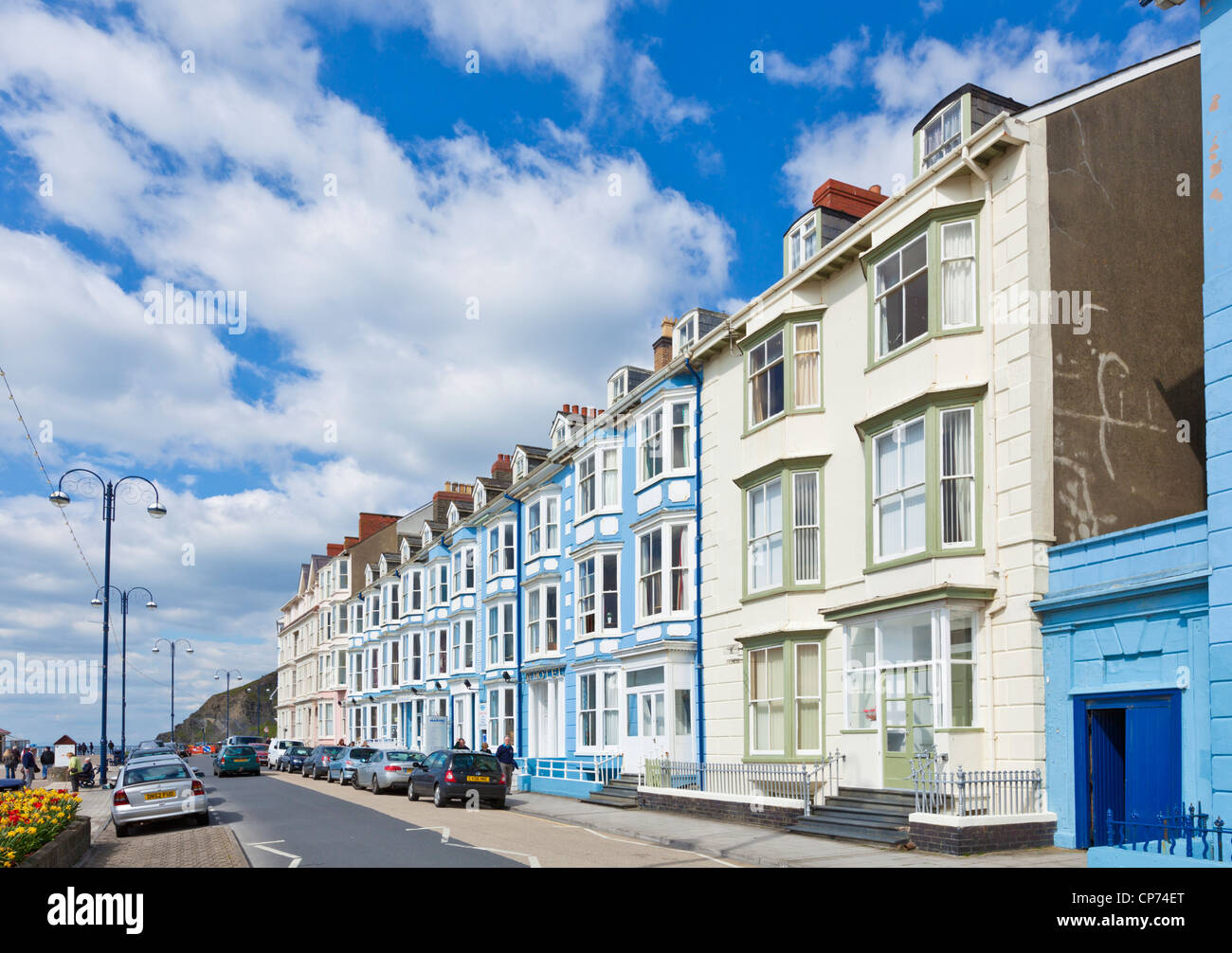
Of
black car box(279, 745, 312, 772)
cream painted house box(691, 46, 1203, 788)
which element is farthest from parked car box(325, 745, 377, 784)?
cream painted house box(691, 46, 1203, 788)

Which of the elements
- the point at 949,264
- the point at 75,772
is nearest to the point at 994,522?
the point at 949,264

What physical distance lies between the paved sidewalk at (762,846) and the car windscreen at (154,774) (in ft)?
25.4

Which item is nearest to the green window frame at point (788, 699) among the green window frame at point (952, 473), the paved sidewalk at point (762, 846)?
the paved sidewalk at point (762, 846)

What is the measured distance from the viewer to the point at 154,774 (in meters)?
21.7

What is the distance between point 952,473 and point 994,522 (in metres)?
1.07

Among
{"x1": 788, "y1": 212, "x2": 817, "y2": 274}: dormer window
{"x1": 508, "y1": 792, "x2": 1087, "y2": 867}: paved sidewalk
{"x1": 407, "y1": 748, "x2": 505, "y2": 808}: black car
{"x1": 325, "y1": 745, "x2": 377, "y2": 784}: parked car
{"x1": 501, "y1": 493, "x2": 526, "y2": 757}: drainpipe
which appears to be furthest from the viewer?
{"x1": 501, "y1": 493, "x2": 526, "y2": 757}: drainpipe

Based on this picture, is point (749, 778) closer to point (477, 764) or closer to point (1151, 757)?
point (477, 764)

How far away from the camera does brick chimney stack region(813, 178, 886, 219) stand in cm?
2353

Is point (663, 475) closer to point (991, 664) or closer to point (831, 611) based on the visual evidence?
point (831, 611)

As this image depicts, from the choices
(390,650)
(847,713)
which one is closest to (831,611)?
(847,713)

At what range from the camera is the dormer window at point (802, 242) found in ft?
77.0

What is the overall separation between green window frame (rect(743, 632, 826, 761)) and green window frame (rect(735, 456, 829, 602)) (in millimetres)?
1087

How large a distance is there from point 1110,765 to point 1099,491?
4084 millimetres

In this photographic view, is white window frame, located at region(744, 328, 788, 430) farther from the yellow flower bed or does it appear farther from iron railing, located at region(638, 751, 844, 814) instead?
the yellow flower bed
